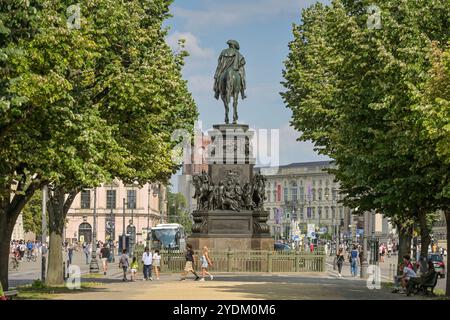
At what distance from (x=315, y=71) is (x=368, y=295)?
16540 mm

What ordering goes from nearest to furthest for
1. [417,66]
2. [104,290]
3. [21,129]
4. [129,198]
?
1. [21,129]
2. [417,66]
3. [104,290]
4. [129,198]

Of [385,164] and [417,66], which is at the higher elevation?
[417,66]

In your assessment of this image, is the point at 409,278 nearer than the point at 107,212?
Yes

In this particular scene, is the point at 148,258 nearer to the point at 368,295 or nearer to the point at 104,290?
the point at 104,290

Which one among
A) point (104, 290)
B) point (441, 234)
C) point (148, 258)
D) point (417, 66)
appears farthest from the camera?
point (441, 234)

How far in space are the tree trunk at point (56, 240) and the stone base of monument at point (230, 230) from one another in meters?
8.50

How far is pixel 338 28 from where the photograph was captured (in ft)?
134

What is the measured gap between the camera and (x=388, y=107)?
35.0 meters

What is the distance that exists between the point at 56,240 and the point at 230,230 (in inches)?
401

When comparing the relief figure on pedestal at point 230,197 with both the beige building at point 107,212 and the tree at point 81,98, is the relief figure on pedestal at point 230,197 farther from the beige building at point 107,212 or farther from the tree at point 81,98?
the beige building at point 107,212

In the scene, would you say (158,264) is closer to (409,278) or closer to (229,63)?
(229,63)

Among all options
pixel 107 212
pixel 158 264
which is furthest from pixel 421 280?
pixel 107 212

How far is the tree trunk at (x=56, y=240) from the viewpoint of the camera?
142ft

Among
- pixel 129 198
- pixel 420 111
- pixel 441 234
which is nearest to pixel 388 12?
pixel 420 111
